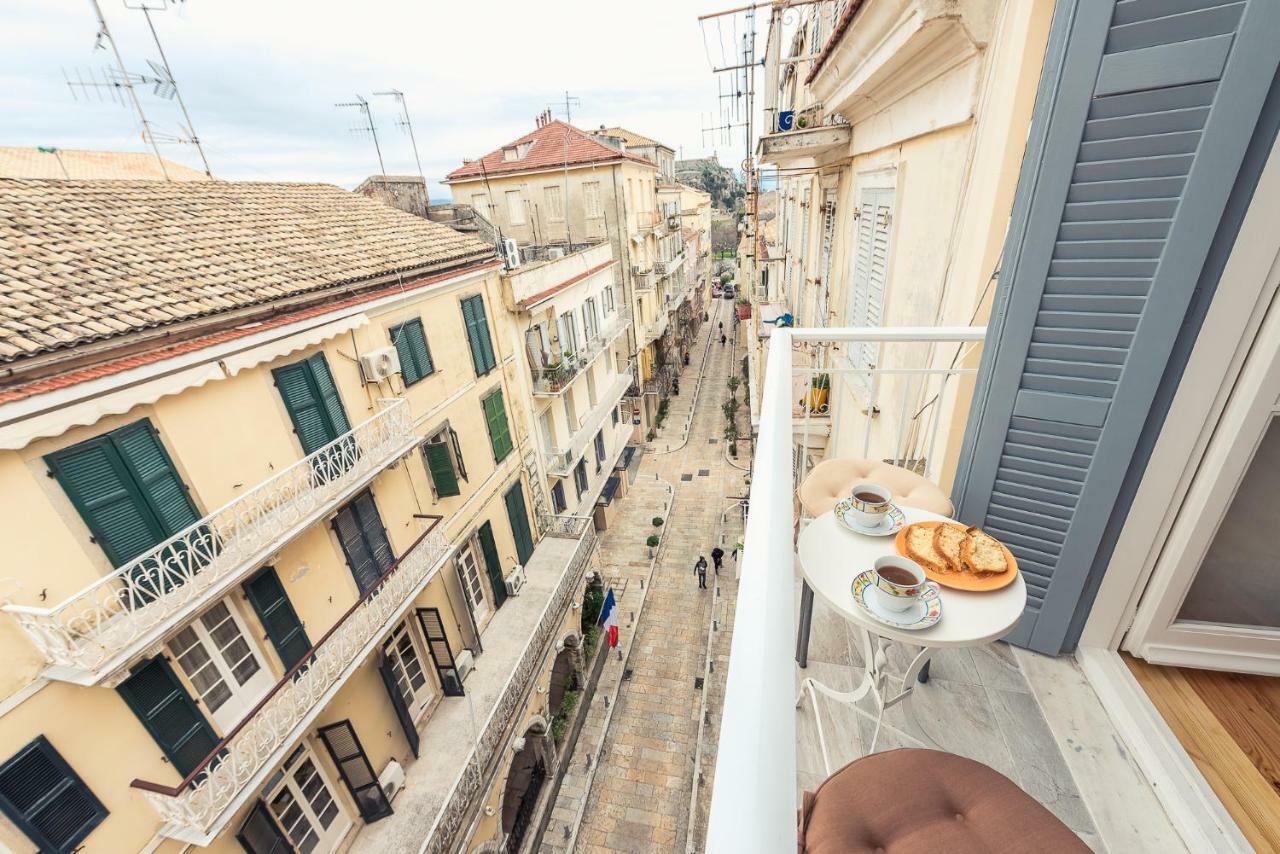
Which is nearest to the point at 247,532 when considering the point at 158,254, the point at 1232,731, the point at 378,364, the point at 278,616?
the point at 278,616

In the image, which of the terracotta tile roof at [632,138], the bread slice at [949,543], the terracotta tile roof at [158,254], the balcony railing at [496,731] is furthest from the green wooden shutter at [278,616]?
the terracotta tile roof at [632,138]

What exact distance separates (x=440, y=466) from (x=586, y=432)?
777 centimetres

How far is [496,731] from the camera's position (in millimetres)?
9102

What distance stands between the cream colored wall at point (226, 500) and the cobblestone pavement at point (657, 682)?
14.7ft

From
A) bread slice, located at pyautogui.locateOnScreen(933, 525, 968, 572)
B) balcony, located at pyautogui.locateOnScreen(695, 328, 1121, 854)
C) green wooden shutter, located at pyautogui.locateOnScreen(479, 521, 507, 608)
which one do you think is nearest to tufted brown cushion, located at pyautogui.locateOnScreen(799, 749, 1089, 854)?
balcony, located at pyautogui.locateOnScreen(695, 328, 1121, 854)

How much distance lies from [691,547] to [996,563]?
54.5 ft

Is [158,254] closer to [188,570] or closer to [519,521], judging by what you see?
[188,570]

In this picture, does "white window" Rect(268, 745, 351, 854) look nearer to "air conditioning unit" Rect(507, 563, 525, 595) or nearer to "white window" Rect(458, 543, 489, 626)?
"white window" Rect(458, 543, 489, 626)

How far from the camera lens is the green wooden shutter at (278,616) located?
6.18 meters

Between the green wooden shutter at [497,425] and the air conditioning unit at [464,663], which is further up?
the green wooden shutter at [497,425]

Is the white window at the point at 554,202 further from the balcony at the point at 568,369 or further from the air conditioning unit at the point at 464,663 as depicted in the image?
the air conditioning unit at the point at 464,663

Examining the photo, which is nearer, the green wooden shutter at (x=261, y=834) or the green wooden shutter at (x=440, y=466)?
the green wooden shutter at (x=261, y=834)

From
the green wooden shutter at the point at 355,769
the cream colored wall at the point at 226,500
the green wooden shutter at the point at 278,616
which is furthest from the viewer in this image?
the green wooden shutter at the point at 355,769

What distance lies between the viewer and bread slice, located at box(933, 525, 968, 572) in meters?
2.06
